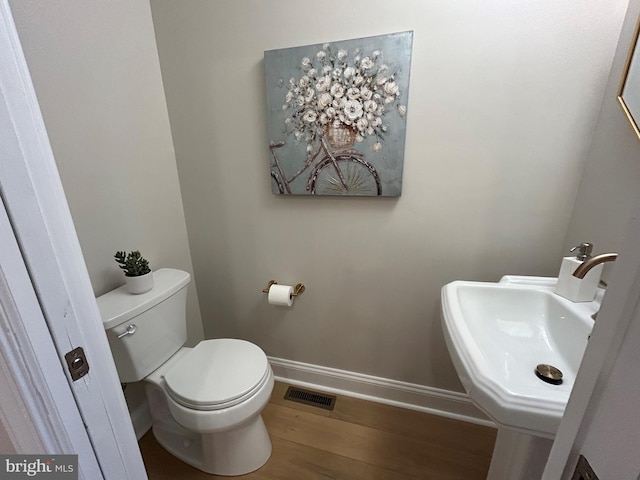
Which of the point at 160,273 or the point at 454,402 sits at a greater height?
the point at 160,273

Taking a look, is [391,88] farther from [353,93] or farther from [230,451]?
[230,451]

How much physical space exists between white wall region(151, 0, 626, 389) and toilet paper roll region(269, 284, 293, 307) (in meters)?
0.08

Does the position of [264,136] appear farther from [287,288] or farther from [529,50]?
[529,50]

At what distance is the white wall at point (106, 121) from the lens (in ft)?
3.07

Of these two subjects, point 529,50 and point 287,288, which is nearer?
point 529,50

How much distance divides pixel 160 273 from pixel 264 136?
821mm

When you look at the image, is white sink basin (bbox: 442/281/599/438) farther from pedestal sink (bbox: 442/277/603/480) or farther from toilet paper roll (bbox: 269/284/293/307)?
toilet paper roll (bbox: 269/284/293/307)

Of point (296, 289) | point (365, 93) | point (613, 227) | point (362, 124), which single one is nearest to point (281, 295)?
point (296, 289)

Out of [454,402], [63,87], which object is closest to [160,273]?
[63,87]

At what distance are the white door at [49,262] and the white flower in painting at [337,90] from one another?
946 mm

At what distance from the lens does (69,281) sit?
472mm

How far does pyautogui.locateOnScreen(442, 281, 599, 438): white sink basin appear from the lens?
0.54 metres

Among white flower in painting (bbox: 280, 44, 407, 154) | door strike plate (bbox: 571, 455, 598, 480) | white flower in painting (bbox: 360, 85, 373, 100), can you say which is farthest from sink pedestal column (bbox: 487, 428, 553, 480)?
white flower in painting (bbox: 360, 85, 373, 100)

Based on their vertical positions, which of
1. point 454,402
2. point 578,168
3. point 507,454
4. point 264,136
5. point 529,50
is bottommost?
point 454,402
